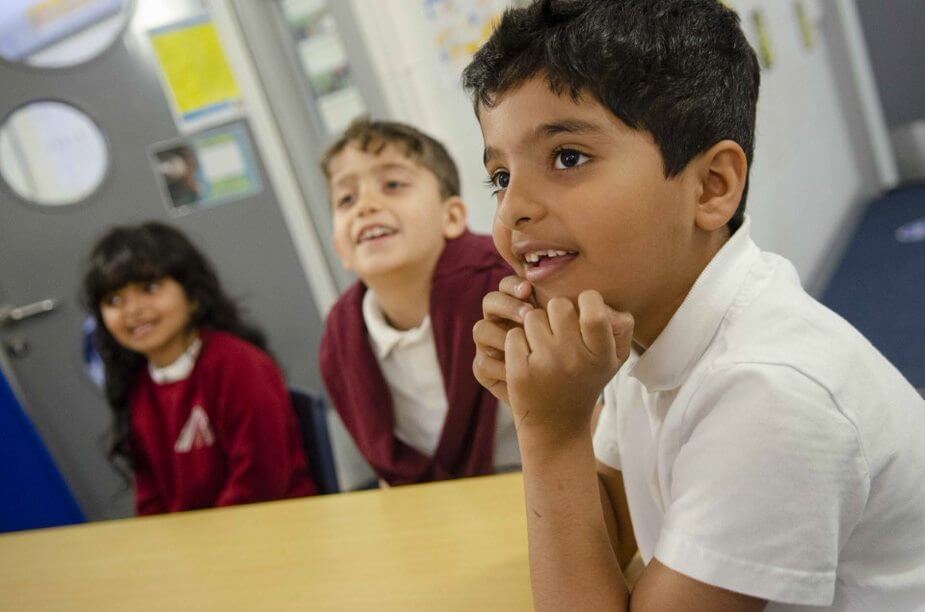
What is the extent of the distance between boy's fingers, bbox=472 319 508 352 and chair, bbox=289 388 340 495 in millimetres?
825

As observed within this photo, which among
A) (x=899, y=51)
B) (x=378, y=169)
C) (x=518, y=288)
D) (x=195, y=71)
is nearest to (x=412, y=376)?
(x=378, y=169)

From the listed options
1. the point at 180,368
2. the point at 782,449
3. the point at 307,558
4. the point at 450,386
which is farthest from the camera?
the point at 180,368

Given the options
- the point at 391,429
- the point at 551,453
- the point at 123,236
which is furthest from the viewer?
the point at 123,236

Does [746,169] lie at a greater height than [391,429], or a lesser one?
greater

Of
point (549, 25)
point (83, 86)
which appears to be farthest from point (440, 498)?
point (83, 86)

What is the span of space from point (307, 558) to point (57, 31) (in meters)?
2.10

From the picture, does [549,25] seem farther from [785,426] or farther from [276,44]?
[276,44]

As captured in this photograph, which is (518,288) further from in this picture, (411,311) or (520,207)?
(411,311)

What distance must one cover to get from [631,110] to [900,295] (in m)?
1.33

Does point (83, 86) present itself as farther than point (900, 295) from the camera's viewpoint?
Yes

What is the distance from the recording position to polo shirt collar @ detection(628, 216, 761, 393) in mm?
641

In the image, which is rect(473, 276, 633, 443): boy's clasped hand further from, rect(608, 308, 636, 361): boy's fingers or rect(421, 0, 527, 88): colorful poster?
rect(421, 0, 527, 88): colorful poster

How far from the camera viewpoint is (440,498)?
975 mm

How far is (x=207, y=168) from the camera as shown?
2.55 meters
